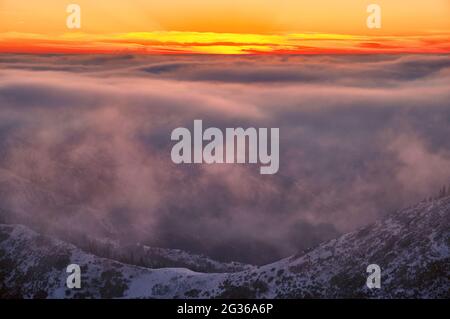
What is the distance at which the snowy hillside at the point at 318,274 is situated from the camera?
68.5 m

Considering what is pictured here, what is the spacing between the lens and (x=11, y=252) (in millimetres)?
109938

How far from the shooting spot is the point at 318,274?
252ft

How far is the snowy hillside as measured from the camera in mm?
68500

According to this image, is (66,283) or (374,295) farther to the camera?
(66,283)

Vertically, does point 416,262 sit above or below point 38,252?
above

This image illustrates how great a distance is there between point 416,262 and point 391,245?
30.9ft

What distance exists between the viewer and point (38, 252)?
104m
